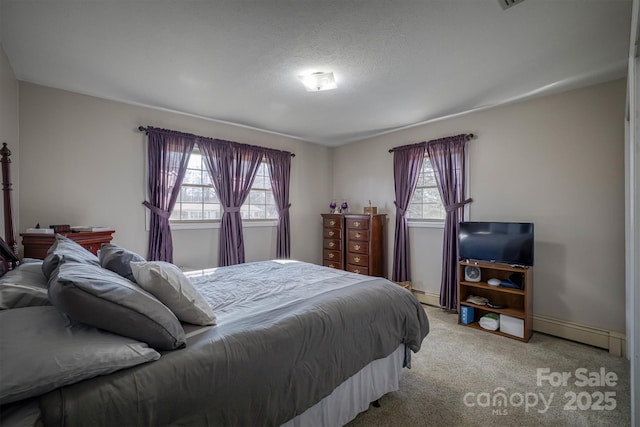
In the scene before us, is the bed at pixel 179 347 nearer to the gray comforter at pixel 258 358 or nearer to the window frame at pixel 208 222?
the gray comforter at pixel 258 358

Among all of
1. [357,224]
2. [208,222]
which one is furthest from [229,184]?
[357,224]

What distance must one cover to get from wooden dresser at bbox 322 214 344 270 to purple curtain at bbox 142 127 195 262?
2413 mm

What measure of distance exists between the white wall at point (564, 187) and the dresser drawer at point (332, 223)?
78.5 inches

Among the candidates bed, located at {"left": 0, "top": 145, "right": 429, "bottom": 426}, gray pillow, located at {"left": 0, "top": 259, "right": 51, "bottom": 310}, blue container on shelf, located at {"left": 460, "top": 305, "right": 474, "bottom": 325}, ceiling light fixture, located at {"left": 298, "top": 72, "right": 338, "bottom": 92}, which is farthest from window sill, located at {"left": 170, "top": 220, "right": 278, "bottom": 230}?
blue container on shelf, located at {"left": 460, "top": 305, "right": 474, "bottom": 325}

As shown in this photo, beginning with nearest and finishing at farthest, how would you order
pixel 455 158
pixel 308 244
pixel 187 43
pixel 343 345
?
pixel 343 345 → pixel 187 43 → pixel 455 158 → pixel 308 244

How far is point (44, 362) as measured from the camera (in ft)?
2.64


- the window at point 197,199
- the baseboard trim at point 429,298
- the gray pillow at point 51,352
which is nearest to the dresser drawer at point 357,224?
the baseboard trim at point 429,298

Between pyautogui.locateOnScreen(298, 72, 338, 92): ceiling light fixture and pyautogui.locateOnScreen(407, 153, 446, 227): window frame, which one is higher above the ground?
Answer: pyautogui.locateOnScreen(298, 72, 338, 92): ceiling light fixture

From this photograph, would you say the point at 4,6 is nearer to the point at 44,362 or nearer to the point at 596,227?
the point at 44,362

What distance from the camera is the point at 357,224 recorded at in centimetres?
446

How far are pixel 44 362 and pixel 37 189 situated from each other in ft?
9.68

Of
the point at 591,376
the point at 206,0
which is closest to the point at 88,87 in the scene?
the point at 206,0

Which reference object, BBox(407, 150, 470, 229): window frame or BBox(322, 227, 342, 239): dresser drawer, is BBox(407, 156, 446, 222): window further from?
BBox(322, 227, 342, 239): dresser drawer

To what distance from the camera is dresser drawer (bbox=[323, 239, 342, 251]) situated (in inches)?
186
